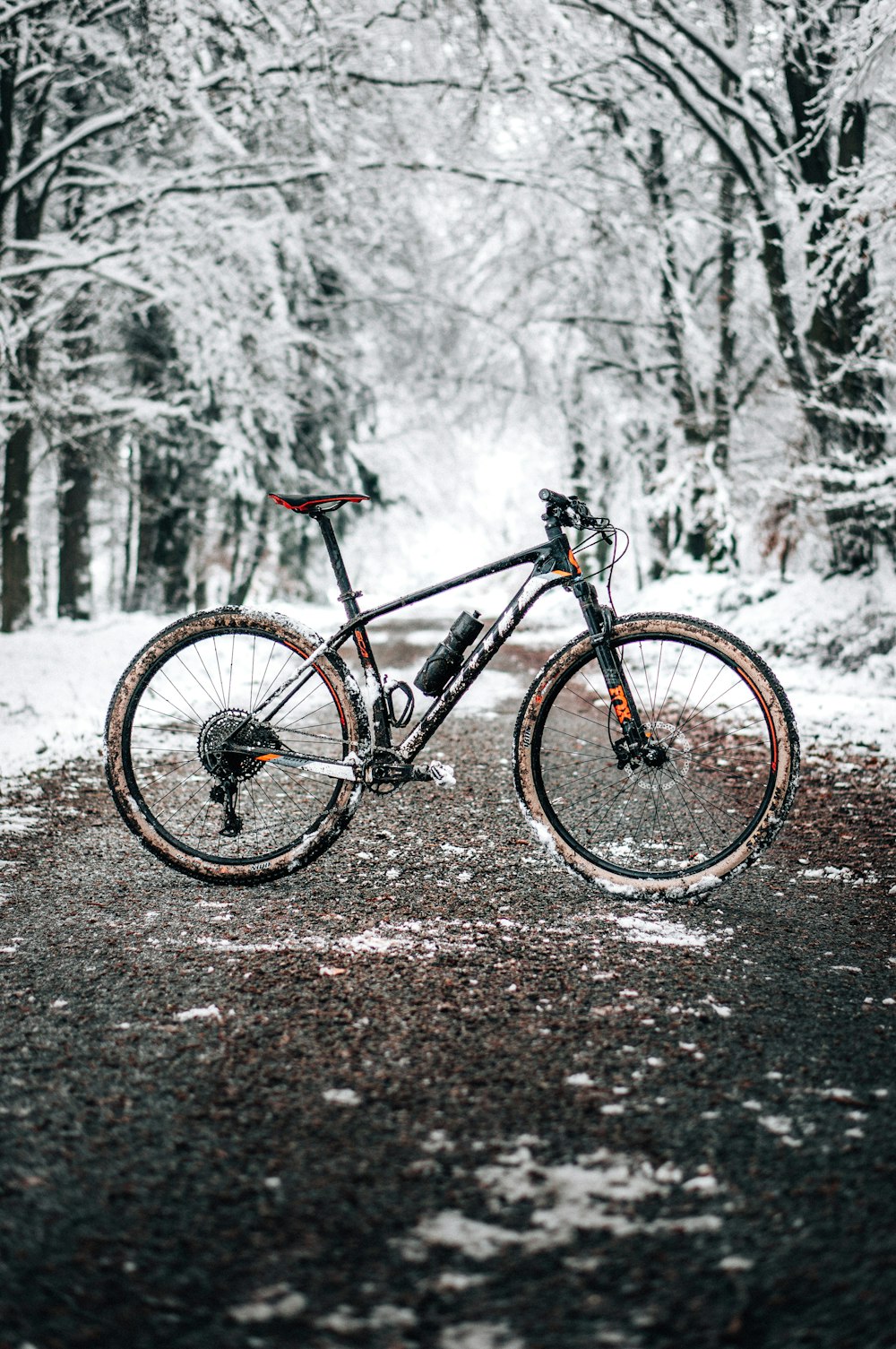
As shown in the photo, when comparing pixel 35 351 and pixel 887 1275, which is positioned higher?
pixel 35 351

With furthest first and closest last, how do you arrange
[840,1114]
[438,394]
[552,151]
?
1. [438,394]
2. [552,151]
3. [840,1114]

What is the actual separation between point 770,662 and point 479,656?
22.5 ft

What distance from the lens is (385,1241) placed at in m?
1.41

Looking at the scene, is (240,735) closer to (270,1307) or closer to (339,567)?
(339,567)

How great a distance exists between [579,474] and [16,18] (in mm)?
13538

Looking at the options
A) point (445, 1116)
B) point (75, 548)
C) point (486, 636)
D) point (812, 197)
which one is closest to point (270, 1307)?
point (445, 1116)

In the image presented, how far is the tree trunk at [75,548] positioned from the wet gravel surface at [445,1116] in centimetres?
1356

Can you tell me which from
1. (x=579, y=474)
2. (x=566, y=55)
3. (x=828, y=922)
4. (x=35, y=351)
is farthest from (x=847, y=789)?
(x=579, y=474)

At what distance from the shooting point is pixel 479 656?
126 inches

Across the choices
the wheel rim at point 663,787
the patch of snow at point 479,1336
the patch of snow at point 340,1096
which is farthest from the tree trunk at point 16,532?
the patch of snow at point 479,1336

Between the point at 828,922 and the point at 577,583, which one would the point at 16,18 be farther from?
the point at 828,922

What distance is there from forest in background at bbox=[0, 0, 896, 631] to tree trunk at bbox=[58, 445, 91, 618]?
7cm

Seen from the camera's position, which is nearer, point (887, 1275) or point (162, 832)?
point (887, 1275)

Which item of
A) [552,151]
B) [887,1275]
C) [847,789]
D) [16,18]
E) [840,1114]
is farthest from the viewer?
[552,151]
